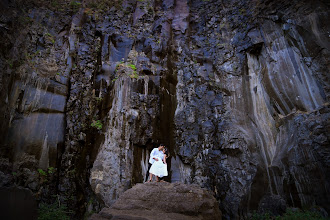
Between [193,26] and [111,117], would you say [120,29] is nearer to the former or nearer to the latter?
[193,26]

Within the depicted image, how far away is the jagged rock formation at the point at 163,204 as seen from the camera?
5.14 metres

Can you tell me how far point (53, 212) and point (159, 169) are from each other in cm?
537

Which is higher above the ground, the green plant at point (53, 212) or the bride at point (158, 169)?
the bride at point (158, 169)

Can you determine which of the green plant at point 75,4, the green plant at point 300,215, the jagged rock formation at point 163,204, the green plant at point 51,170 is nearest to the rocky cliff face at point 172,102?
the green plant at point 51,170

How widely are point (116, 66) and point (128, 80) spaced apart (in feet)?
5.25

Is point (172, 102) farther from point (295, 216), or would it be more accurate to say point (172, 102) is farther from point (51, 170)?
point (295, 216)

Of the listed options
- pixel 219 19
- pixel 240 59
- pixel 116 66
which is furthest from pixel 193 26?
pixel 116 66

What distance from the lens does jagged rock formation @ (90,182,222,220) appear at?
514 centimetres

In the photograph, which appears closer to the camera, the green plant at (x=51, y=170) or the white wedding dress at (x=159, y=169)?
the white wedding dress at (x=159, y=169)

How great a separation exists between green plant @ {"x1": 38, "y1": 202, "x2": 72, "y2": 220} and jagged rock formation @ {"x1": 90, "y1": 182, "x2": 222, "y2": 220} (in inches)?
209

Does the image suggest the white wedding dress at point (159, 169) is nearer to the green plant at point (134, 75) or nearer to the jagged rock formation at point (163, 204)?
the jagged rock formation at point (163, 204)

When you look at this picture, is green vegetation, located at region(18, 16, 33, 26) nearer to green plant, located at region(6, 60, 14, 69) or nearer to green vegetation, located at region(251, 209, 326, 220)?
green plant, located at region(6, 60, 14, 69)

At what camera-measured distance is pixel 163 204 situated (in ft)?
18.5

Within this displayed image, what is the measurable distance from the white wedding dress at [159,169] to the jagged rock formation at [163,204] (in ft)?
3.94
